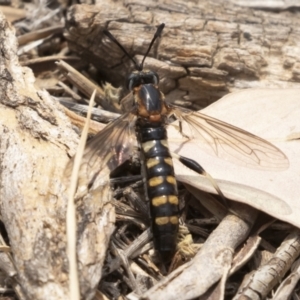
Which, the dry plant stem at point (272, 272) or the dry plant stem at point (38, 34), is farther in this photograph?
the dry plant stem at point (38, 34)

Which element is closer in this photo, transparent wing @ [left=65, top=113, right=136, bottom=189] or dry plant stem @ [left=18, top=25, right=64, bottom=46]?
transparent wing @ [left=65, top=113, right=136, bottom=189]

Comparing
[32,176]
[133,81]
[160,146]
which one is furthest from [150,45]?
[32,176]

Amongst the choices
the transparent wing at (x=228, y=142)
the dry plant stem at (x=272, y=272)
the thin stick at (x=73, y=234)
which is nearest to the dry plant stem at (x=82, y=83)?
the transparent wing at (x=228, y=142)

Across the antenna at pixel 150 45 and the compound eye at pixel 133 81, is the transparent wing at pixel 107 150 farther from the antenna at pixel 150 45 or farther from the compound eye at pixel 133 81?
the antenna at pixel 150 45

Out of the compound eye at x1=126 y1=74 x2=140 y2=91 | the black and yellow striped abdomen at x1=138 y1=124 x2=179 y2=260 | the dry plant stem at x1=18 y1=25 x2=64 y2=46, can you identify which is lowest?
the black and yellow striped abdomen at x1=138 y1=124 x2=179 y2=260

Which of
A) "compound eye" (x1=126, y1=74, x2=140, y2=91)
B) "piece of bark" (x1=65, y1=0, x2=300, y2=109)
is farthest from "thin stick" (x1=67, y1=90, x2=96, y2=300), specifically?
"piece of bark" (x1=65, y1=0, x2=300, y2=109)

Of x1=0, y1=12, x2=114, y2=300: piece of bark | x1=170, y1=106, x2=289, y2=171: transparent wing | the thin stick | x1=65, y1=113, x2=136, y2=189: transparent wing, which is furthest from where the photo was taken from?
x1=170, y1=106, x2=289, y2=171: transparent wing

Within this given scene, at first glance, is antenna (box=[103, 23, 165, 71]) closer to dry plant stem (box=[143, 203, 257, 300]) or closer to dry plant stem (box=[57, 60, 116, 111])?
dry plant stem (box=[57, 60, 116, 111])

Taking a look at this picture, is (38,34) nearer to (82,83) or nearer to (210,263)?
(82,83)
